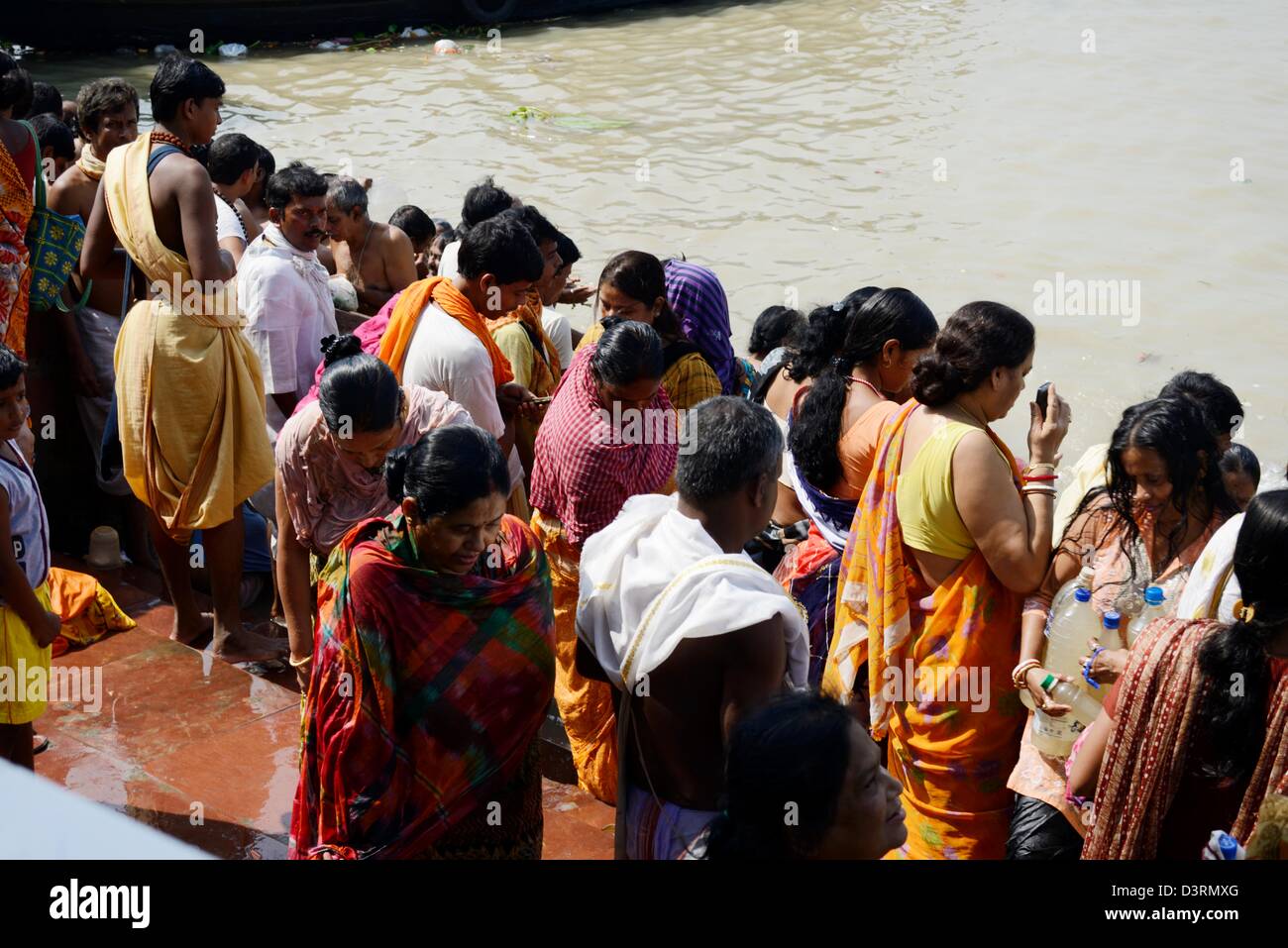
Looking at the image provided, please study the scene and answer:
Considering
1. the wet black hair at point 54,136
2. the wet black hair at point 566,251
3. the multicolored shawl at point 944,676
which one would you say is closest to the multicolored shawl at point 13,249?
the wet black hair at point 54,136

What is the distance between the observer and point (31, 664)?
12.0ft

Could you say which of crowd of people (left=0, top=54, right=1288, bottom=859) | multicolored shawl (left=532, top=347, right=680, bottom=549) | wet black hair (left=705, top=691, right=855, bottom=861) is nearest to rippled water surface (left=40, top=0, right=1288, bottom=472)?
crowd of people (left=0, top=54, right=1288, bottom=859)

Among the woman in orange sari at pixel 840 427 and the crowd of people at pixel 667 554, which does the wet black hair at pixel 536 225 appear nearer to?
the crowd of people at pixel 667 554

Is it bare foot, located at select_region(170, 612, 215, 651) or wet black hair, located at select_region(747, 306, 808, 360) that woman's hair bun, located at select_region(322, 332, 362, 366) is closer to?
bare foot, located at select_region(170, 612, 215, 651)

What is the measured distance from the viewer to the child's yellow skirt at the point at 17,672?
358 centimetres

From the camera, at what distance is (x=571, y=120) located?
591 inches

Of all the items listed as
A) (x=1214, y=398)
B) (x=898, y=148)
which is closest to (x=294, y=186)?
(x=1214, y=398)

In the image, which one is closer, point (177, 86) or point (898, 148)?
point (177, 86)

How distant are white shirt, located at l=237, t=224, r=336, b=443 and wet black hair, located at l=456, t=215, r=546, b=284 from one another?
950 millimetres

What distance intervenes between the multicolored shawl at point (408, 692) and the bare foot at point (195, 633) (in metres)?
2.18

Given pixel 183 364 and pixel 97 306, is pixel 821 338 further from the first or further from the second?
pixel 97 306

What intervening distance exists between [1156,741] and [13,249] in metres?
4.31

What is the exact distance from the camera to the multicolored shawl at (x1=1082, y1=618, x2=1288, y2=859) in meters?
2.37

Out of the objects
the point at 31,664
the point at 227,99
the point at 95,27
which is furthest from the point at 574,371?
the point at 95,27
